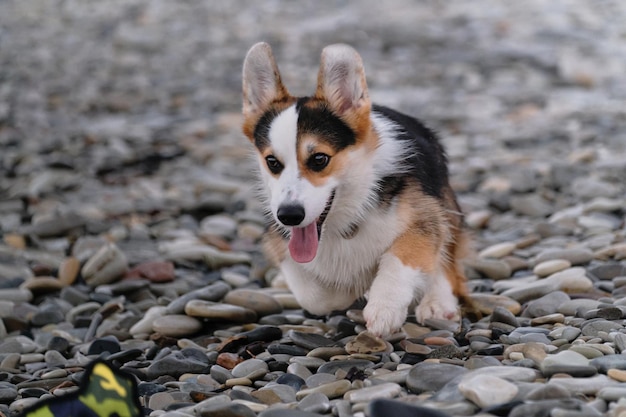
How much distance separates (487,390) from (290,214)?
4.43 ft

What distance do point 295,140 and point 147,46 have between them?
13.2 m

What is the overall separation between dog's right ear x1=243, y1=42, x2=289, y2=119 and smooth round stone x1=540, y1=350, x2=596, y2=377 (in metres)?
2.15

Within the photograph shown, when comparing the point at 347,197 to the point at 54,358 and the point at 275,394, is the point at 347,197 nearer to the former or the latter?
the point at 275,394

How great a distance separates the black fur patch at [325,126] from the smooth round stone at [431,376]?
130cm

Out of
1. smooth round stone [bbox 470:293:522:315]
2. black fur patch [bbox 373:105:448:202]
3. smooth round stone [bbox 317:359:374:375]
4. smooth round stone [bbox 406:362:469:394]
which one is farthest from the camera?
smooth round stone [bbox 470:293:522:315]

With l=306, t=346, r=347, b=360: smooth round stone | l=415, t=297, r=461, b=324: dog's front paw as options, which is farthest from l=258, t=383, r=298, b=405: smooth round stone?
l=415, t=297, r=461, b=324: dog's front paw

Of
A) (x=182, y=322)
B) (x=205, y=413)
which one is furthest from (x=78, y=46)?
(x=205, y=413)

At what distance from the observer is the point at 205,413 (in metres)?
3.68

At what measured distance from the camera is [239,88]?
14.4 m

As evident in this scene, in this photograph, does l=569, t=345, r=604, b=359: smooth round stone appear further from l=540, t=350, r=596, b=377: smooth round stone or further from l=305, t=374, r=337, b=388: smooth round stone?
l=305, t=374, r=337, b=388: smooth round stone

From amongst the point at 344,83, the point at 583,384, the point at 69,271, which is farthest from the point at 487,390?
the point at 69,271

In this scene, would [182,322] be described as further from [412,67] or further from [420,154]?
[412,67]

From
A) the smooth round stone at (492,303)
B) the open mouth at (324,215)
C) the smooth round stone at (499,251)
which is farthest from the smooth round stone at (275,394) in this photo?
the smooth round stone at (499,251)

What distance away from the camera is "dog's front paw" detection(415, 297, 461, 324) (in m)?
5.04
